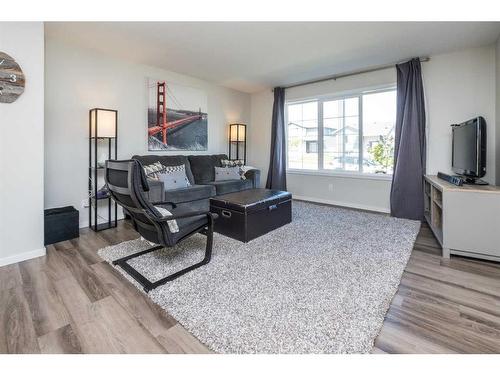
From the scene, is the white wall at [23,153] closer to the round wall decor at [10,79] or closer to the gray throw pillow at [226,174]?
the round wall decor at [10,79]

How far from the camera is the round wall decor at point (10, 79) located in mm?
2072

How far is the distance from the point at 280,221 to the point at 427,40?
2827 millimetres

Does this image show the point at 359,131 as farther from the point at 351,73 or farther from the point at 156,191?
the point at 156,191

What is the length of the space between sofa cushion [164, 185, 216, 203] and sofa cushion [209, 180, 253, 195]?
0.09 m

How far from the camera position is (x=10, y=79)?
210cm

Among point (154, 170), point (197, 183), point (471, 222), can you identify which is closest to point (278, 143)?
point (197, 183)

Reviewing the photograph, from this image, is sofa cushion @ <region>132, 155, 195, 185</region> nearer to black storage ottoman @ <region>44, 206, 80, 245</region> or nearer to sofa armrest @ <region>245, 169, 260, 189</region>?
sofa armrest @ <region>245, 169, 260, 189</region>

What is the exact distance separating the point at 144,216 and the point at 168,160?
2156mm

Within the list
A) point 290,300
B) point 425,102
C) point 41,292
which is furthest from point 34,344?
point 425,102

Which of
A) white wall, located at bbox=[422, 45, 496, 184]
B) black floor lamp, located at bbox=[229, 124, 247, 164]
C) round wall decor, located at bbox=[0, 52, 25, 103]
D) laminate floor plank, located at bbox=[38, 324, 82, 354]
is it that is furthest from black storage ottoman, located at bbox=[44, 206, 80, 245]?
white wall, located at bbox=[422, 45, 496, 184]

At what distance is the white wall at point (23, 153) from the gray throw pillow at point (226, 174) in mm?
2433

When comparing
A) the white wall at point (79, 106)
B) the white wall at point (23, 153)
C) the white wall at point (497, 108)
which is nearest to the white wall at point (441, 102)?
the white wall at point (497, 108)
